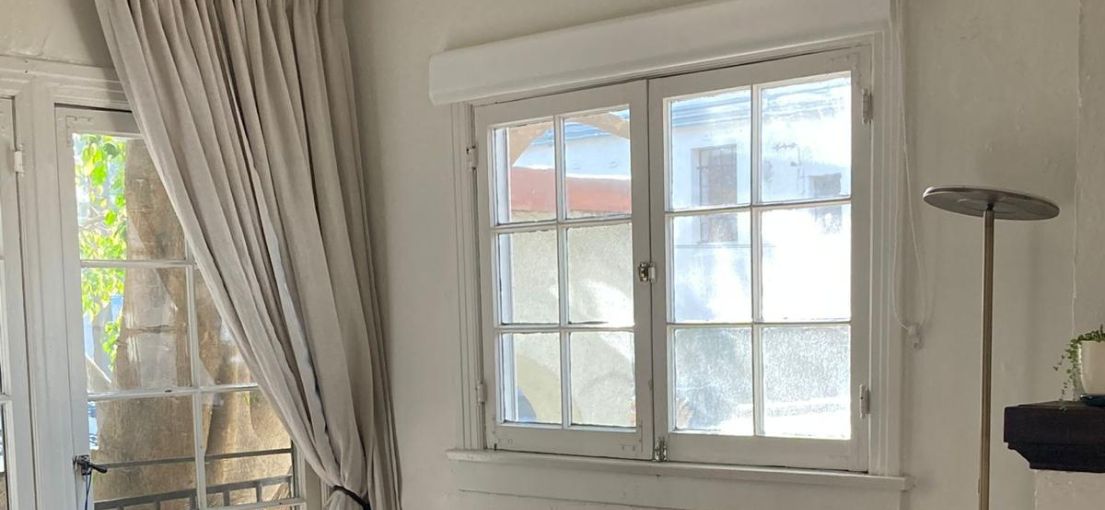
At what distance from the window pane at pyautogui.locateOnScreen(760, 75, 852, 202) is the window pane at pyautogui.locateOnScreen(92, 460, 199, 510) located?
2053mm

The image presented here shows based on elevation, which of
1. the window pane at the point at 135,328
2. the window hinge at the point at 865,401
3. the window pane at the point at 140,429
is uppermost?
the window pane at the point at 135,328

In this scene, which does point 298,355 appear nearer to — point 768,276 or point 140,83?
point 140,83

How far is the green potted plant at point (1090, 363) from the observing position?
173 cm

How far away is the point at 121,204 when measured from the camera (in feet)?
9.21

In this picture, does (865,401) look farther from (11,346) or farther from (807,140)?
(11,346)

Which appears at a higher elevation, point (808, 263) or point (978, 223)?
point (978, 223)

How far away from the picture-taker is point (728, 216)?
2535mm

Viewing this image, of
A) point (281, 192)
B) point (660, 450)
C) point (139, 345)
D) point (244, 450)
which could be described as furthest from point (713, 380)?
point (139, 345)

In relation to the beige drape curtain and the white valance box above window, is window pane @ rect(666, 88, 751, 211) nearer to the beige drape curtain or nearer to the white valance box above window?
the white valance box above window

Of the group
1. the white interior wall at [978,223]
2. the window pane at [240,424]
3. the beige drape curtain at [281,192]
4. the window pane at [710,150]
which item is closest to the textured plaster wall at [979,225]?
the white interior wall at [978,223]

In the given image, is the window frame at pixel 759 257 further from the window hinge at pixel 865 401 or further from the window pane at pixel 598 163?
the window pane at pixel 598 163

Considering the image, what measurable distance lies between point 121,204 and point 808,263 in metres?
2.11

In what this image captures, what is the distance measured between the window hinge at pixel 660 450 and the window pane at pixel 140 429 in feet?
4.99

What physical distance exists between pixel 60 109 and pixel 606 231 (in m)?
1.69
